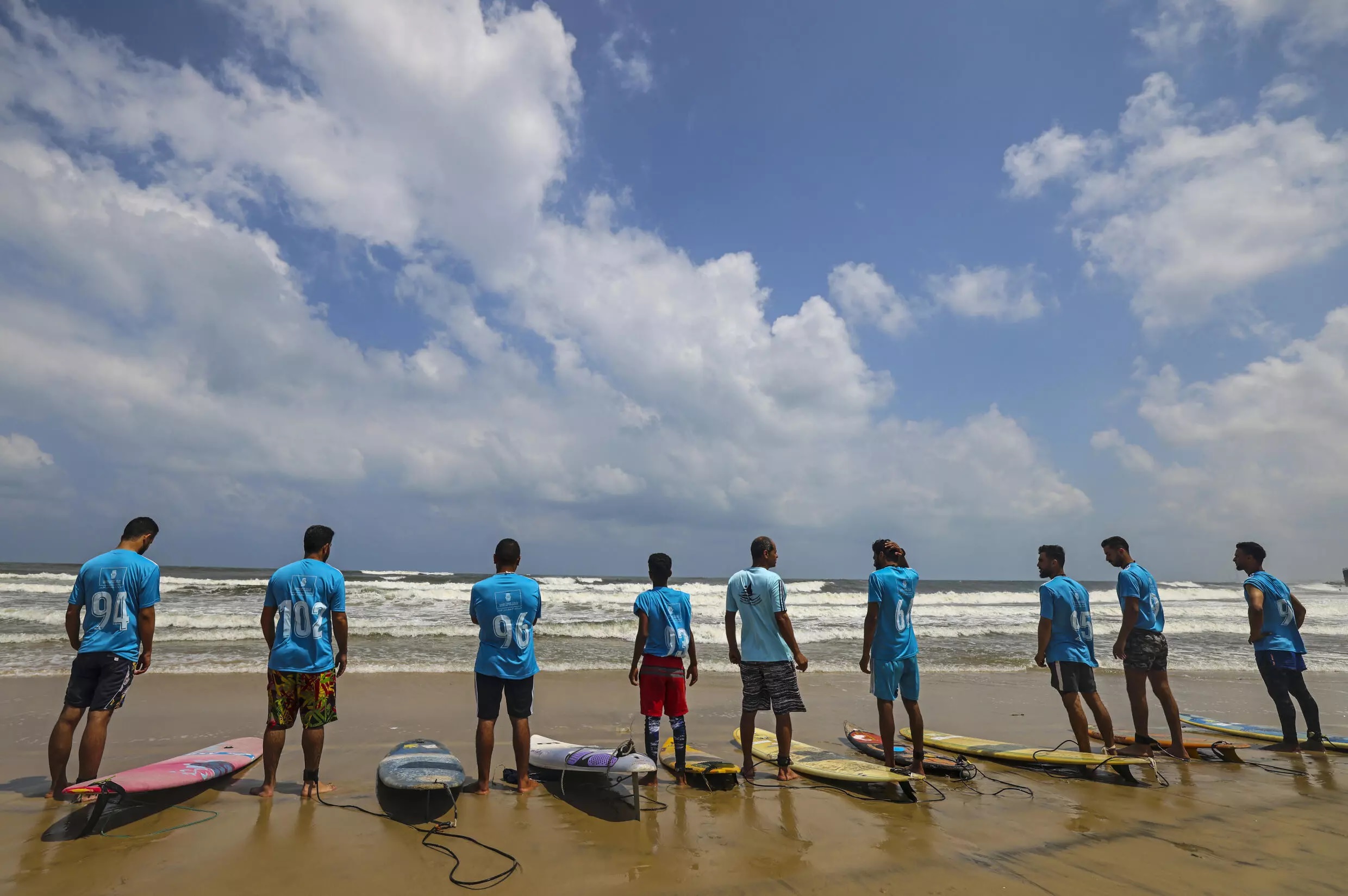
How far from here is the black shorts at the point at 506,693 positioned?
16.9 feet

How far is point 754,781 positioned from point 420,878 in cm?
293

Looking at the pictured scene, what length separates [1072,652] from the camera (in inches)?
252

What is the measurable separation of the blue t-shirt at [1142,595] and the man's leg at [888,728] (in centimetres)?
289

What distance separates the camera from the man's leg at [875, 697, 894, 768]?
5.83 meters

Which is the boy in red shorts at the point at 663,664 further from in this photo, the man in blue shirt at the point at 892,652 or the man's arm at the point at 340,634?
the man's arm at the point at 340,634

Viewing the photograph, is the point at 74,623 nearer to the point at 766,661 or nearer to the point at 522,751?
the point at 522,751

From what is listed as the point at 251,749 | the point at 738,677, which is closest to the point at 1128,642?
the point at 738,677

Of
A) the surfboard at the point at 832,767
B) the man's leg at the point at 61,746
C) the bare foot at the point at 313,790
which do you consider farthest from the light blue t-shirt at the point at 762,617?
the man's leg at the point at 61,746

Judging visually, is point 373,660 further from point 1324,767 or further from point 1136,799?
point 1324,767

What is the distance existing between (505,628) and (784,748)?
8.72 ft

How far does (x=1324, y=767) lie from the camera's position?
21.3 feet

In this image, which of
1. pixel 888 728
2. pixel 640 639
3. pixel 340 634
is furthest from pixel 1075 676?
pixel 340 634

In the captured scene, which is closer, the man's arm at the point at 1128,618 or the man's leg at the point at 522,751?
the man's leg at the point at 522,751

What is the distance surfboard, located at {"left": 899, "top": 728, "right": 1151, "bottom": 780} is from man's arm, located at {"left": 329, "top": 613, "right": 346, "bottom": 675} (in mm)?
4809
